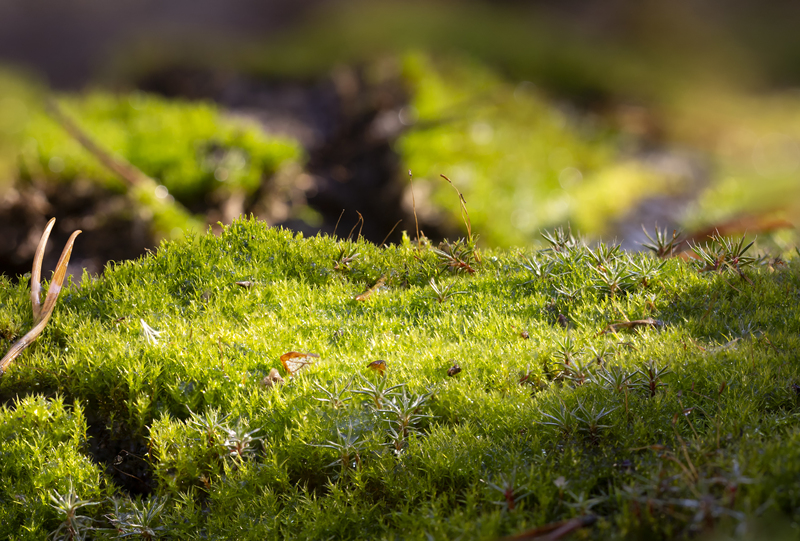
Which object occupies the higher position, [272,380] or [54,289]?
[54,289]

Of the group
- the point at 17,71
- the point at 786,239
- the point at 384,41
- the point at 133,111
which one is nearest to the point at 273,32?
the point at 384,41

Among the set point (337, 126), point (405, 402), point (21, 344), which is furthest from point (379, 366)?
point (337, 126)

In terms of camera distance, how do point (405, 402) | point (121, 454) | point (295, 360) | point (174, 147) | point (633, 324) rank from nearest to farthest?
point (405, 402) < point (121, 454) < point (295, 360) < point (633, 324) < point (174, 147)

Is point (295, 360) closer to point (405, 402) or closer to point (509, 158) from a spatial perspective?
point (405, 402)

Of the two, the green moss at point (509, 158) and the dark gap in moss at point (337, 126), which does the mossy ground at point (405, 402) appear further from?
the green moss at point (509, 158)

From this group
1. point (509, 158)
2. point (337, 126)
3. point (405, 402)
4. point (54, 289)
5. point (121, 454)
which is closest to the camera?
point (405, 402)

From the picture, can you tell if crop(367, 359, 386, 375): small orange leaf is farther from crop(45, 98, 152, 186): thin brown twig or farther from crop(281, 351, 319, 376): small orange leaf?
crop(45, 98, 152, 186): thin brown twig

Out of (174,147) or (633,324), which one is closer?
(633,324)

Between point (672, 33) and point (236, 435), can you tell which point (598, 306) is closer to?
point (236, 435)
